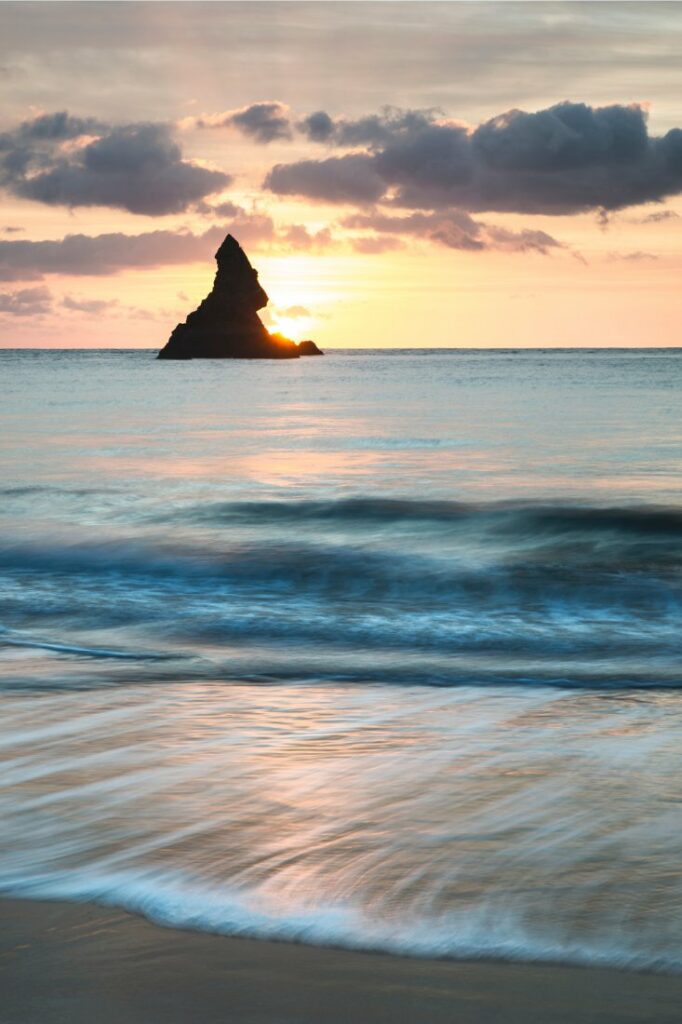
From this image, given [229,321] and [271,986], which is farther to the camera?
[229,321]

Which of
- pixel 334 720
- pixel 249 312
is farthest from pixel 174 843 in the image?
pixel 249 312

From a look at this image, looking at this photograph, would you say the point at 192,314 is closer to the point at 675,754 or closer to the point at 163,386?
the point at 163,386

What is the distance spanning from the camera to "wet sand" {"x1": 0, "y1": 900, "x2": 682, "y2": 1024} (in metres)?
2.89

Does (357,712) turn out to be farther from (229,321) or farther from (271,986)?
(229,321)

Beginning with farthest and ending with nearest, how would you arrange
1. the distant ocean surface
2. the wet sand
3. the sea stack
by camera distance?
the sea stack < the distant ocean surface < the wet sand

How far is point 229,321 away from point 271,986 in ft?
426

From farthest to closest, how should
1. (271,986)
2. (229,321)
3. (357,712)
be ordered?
(229,321)
(357,712)
(271,986)

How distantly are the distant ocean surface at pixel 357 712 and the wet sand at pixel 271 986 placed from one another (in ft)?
0.36

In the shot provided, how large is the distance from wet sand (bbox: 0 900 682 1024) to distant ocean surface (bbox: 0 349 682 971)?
0.11 meters

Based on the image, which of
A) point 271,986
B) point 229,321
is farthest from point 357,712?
point 229,321

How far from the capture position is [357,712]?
6.02m

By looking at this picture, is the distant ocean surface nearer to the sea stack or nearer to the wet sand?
the wet sand

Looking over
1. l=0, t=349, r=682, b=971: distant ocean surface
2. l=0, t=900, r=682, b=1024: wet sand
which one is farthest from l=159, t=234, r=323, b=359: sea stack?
l=0, t=900, r=682, b=1024: wet sand

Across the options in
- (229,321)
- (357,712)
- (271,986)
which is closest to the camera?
(271,986)
